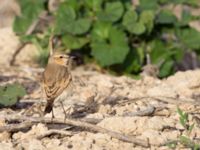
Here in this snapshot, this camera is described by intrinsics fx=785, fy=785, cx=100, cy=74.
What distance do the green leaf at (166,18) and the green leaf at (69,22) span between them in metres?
0.94

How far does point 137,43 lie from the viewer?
34.1 feet

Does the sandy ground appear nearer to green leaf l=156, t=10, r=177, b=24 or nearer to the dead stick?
the dead stick

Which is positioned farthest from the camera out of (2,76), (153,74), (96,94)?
(153,74)

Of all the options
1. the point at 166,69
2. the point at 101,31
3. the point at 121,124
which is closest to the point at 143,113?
the point at 121,124

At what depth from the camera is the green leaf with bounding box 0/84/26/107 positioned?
761 centimetres

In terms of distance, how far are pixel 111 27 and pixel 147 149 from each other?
12.1 feet

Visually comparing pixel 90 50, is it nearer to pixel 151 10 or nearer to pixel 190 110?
pixel 151 10

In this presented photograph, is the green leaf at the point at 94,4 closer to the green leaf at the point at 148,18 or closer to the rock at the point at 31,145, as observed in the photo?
the green leaf at the point at 148,18

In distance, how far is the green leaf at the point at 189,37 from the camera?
1030cm

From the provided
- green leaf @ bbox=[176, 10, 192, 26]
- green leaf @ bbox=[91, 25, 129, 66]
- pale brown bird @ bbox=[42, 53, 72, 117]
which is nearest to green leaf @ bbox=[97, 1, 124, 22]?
green leaf @ bbox=[91, 25, 129, 66]

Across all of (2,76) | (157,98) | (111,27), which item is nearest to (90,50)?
(111,27)

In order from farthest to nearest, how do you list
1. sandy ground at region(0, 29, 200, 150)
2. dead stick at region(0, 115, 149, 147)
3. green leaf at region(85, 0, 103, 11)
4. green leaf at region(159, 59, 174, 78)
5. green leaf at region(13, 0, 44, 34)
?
green leaf at region(13, 0, 44, 34)
green leaf at region(85, 0, 103, 11)
green leaf at region(159, 59, 174, 78)
sandy ground at region(0, 29, 200, 150)
dead stick at region(0, 115, 149, 147)

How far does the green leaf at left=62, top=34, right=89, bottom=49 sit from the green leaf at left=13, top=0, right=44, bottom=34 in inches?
26.8

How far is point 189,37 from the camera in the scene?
1033 centimetres
